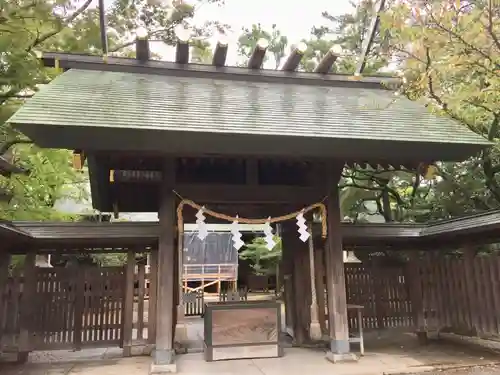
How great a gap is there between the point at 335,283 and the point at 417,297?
227 cm

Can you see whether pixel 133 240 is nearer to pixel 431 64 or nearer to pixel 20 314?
pixel 20 314

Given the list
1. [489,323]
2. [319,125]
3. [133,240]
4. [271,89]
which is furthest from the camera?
[271,89]

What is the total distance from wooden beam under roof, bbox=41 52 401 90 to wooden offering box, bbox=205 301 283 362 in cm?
423

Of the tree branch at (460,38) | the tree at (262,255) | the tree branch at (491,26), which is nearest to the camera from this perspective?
the tree branch at (491,26)

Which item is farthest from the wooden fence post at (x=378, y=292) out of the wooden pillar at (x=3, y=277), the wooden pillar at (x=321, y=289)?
the wooden pillar at (x=3, y=277)

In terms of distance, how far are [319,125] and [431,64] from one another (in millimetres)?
1592

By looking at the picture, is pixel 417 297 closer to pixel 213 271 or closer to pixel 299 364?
pixel 299 364

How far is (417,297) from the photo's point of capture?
24.9ft

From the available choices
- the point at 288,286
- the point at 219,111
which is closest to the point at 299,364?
the point at 288,286

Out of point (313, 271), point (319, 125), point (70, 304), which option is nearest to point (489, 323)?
point (313, 271)

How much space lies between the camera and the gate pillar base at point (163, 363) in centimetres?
559

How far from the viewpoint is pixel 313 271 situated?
6.56 meters

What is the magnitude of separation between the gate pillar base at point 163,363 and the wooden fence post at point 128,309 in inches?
50.3

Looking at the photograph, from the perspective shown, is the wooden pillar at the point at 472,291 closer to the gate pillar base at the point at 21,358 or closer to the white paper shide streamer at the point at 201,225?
the white paper shide streamer at the point at 201,225
